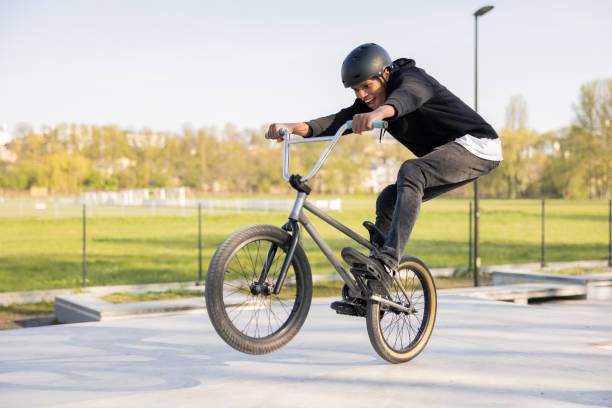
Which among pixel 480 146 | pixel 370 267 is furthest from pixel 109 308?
pixel 480 146

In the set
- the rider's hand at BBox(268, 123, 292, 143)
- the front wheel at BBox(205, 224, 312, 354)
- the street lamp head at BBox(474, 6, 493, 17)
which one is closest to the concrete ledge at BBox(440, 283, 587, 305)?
the front wheel at BBox(205, 224, 312, 354)

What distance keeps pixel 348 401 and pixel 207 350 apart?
1.66 meters

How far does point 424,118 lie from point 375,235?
82 cm

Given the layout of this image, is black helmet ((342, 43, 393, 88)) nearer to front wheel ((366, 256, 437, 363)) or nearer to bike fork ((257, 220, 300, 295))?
bike fork ((257, 220, 300, 295))

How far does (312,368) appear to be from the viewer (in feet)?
12.7

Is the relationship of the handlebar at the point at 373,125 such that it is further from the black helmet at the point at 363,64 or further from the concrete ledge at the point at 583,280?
the concrete ledge at the point at 583,280

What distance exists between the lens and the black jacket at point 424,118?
357cm

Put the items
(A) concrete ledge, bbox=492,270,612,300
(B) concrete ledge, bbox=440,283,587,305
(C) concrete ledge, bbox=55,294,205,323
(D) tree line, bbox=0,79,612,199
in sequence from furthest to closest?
1. (D) tree line, bbox=0,79,612,199
2. (A) concrete ledge, bbox=492,270,612,300
3. (B) concrete ledge, bbox=440,283,587,305
4. (C) concrete ledge, bbox=55,294,205,323

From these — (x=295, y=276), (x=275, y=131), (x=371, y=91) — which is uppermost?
(x=371, y=91)

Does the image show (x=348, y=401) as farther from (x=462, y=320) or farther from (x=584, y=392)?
(x=462, y=320)

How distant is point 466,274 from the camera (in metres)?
12.9

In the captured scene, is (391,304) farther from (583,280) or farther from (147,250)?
(147,250)

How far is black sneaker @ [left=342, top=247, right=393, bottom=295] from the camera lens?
3475mm

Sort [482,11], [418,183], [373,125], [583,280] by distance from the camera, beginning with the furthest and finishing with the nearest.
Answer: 1. [482,11]
2. [583,280]
3. [418,183]
4. [373,125]
